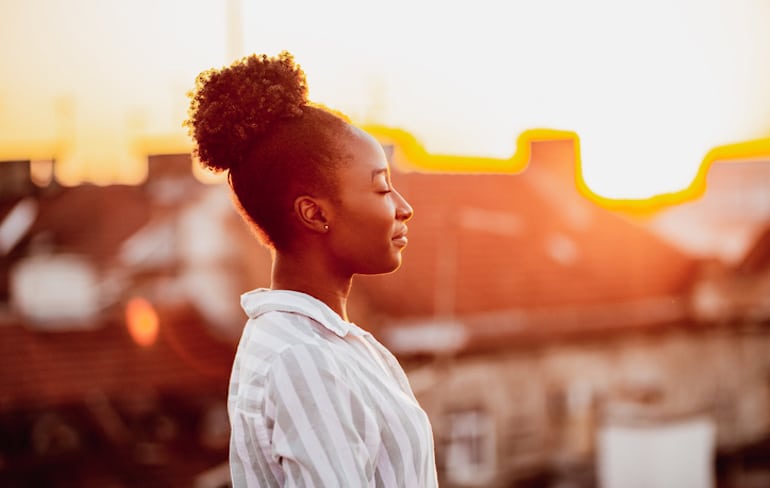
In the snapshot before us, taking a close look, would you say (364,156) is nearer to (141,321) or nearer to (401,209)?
(401,209)

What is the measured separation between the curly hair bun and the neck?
14cm

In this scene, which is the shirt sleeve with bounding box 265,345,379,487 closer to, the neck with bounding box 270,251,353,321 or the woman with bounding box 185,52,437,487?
the woman with bounding box 185,52,437,487

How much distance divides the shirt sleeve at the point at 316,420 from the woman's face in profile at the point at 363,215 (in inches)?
6.6

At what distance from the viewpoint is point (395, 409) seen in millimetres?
1127

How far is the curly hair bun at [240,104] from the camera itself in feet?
3.93

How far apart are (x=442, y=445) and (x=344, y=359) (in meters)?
11.5

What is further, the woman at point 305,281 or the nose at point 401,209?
the nose at point 401,209

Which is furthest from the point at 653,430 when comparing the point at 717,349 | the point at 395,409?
the point at 395,409

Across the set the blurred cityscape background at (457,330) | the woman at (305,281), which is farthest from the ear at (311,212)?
the blurred cityscape background at (457,330)

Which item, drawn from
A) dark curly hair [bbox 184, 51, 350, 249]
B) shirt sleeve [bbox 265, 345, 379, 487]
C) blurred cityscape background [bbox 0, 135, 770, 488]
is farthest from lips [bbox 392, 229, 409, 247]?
blurred cityscape background [bbox 0, 135, 770, 488]

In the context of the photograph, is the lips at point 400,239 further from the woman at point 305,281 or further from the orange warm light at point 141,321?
the orange warm light at point 141,321

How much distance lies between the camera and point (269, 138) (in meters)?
1.20

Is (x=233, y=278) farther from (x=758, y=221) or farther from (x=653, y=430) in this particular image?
(x=758, y=221)

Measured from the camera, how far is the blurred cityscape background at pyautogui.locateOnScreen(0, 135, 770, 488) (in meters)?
12.0
